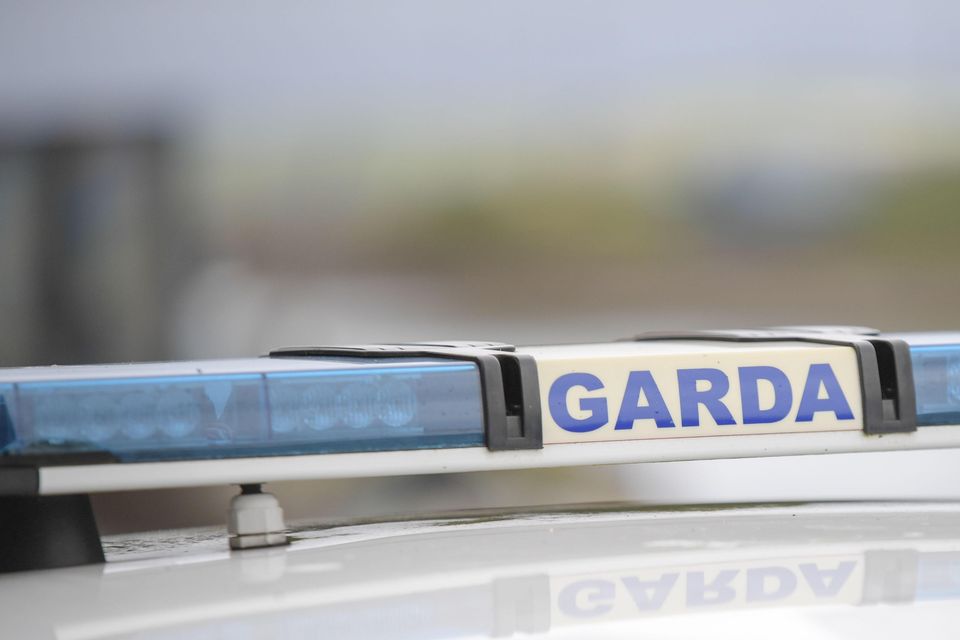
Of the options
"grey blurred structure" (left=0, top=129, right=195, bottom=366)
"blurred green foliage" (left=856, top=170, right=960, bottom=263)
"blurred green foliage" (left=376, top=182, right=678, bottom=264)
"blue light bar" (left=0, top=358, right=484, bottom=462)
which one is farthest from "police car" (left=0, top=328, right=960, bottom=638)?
"blurred green foliage" (left=856, top=170, right=960, bottom=263)

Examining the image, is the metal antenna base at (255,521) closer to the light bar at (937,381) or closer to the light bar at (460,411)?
the light bar at (460,411)

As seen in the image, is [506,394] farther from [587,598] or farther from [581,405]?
[587,598]

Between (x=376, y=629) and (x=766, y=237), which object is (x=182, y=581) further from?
(x=766, y=237)

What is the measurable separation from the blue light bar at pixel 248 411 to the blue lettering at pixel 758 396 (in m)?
0.21

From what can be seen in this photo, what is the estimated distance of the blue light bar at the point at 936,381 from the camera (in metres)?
0.98

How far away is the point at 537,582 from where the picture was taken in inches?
29.8

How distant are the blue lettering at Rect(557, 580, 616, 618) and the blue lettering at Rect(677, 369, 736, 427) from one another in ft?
0.77

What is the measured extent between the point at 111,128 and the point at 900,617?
17.7ft

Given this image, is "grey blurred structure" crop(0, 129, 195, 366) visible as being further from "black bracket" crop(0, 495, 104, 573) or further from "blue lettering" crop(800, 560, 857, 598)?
"blue lettering" crop(800, 560, 857, 598)

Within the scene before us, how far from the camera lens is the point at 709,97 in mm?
6562

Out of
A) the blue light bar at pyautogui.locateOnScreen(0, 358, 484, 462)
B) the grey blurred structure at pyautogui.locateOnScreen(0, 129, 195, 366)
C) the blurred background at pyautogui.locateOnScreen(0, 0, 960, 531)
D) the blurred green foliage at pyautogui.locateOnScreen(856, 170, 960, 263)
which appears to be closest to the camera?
the blue light bar at pyautogui.locateOnScreen(0, 358, 484, 462)

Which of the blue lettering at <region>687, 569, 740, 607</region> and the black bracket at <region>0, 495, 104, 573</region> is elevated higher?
the black bracket at <region>0, 495, 104, 573</region>

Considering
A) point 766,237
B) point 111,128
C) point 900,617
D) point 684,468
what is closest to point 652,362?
point 900,617

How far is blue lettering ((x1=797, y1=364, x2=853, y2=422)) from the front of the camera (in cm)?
97
